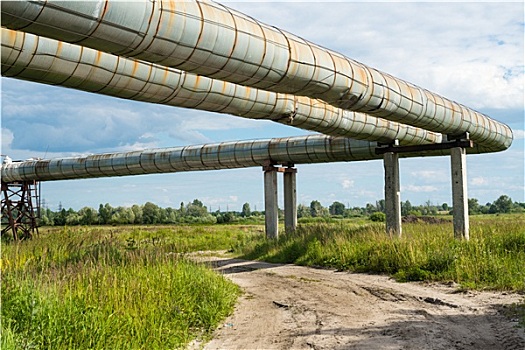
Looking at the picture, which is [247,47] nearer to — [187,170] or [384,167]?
[384,167]

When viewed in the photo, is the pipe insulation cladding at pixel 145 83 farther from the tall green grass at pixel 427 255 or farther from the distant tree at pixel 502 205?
the distant tree at pixel 502 205

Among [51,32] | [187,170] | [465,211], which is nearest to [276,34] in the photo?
[51,32]

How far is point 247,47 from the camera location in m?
7.64

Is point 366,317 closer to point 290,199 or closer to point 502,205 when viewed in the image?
point 290,199

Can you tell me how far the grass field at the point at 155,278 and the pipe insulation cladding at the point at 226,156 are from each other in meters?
3.17

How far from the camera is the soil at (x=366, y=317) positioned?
21.7 ft

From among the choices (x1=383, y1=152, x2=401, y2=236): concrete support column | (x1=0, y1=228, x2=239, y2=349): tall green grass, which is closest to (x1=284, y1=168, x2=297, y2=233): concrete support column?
(x1=383, y1=152, x2=401, y2=236): concrete support column

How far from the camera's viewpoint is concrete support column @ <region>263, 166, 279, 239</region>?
19.6 metres

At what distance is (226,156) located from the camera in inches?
759

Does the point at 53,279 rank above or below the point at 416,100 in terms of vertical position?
below

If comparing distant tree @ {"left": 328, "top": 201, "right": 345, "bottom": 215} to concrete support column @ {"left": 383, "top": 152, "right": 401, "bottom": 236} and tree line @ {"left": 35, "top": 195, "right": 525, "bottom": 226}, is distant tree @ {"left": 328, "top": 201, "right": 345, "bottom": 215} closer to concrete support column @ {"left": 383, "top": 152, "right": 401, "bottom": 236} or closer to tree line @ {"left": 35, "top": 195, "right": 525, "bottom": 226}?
tree line @ {"left": 35, "top": 195, "right": 525, "bottom": 226}

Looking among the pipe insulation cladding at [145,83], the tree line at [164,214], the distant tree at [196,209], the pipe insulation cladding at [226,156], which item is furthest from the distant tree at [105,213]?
the pipe insulation cladding at [145,83]

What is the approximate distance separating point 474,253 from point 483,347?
20.2ft

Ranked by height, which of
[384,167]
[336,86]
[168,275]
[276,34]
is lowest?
[168,275]
